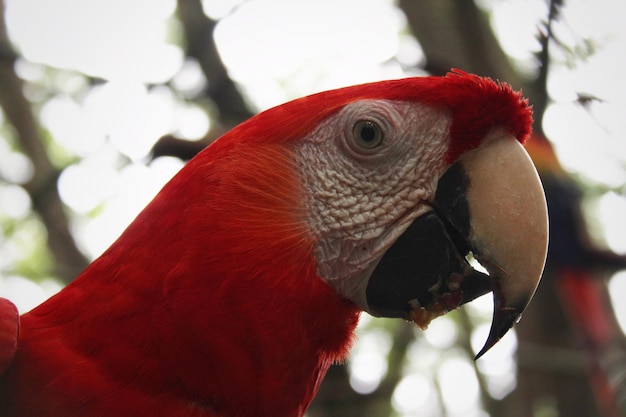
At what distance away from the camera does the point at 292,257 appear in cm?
116

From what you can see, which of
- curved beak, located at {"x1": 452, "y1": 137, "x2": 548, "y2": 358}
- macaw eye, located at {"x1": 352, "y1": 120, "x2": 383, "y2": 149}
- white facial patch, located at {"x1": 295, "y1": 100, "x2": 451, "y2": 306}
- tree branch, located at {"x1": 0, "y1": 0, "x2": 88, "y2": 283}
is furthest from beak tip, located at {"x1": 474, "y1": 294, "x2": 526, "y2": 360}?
tree branch, located at {"x1": 0, "y1": 0, "x2": 88, "y2": 283}

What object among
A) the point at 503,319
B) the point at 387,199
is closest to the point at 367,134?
the point at 387,199

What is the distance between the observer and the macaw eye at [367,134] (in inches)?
47.8

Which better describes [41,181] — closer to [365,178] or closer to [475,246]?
[365,178]

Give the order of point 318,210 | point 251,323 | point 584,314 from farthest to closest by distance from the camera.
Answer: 1. point 584,314
2. point 318,210
3. point 251,323

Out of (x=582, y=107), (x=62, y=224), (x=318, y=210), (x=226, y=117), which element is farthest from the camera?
(x=62, y=224)

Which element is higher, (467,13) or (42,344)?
(42,344)

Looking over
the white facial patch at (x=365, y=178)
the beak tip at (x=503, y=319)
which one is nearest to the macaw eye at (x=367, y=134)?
the white facial patch at (x=365, y=178)

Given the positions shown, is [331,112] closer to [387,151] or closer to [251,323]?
[387,151]

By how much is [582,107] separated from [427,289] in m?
0.62

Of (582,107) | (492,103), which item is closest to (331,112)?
(492,103)

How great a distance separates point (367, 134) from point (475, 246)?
0.29 meters

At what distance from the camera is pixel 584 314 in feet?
7.45

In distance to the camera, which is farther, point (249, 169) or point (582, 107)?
point (582, 107)
